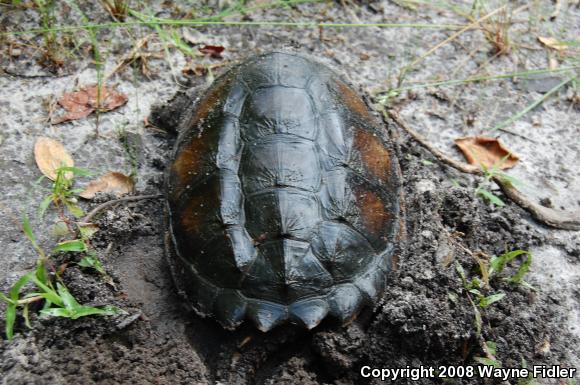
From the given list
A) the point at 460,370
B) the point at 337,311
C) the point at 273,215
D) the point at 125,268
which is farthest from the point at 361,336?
the point at 125,268

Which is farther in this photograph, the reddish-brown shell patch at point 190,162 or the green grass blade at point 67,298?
the reddish-brown shell patch at point 190,162

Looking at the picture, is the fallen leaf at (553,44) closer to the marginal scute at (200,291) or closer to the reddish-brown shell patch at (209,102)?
the reddish-brown shell patch at (209,102)

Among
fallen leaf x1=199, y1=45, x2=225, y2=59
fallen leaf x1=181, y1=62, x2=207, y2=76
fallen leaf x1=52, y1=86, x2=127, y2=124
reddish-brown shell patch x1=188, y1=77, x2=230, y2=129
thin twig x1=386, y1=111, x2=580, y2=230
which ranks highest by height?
reddish-brown shell patch x1=188, y1=77, x2=230, y2=129

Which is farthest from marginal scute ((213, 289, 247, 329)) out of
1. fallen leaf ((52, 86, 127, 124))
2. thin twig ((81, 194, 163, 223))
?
fallen leaf ((52, 86, 127, 124))

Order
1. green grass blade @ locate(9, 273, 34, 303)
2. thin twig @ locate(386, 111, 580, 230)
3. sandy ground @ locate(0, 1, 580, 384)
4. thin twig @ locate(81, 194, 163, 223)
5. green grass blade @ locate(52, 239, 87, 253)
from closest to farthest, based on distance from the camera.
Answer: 1. green grass blade @ locate(9, 273, 34, 303)
2. sandy ground @ locate(0, 1, 580, 384)
3. green grass blade @ locate(52, 239, 87, 253)
4. thin twig @ locate(81, 194, 163, 223)
5. thin twig @ locate(386, 111, 580, 230)

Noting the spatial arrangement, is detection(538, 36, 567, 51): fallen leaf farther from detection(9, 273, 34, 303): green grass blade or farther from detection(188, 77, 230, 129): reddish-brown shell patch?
detection(9, 273, 34, 303): green grass blade

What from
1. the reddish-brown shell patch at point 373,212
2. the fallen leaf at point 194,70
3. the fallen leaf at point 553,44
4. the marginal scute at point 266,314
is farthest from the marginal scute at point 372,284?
the fallen leaf at point 553,44
